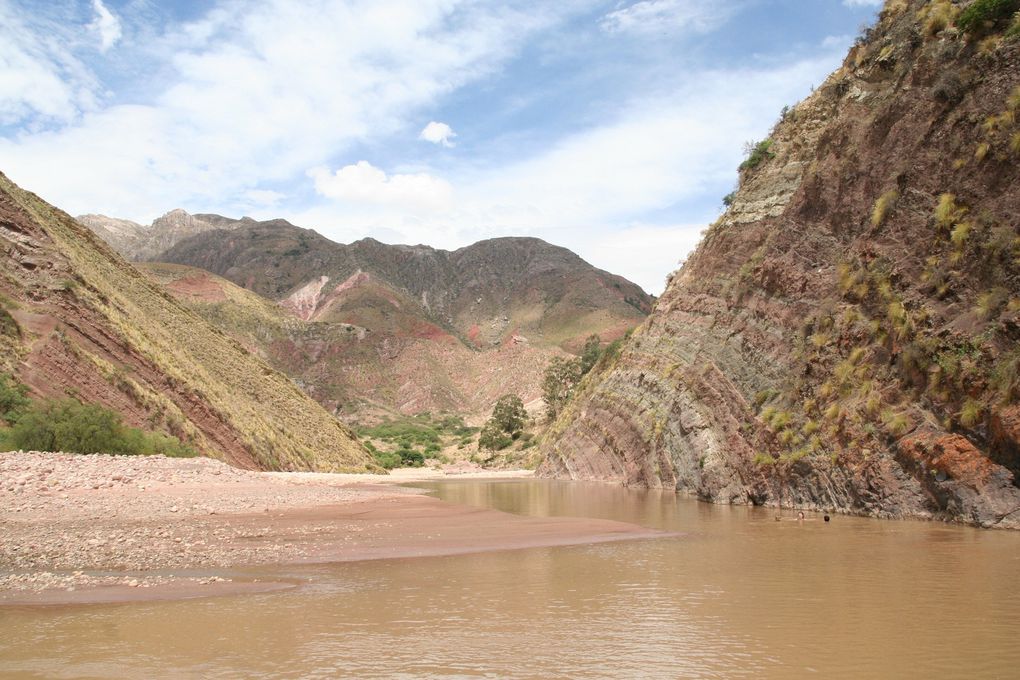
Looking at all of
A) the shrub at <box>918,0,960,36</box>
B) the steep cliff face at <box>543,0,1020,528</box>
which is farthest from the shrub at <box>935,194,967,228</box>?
the shrub at <box>918,0,960,36</box>

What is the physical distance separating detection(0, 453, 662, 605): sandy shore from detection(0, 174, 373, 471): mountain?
8962 millimetres

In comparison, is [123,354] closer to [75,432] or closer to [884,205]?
[75,432]

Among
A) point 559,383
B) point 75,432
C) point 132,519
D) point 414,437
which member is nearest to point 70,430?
point 75,432

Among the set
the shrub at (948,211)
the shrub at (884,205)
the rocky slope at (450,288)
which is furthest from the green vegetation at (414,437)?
the shrub at (948,211)

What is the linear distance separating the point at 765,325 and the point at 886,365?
5918 mm

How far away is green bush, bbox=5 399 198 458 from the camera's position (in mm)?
25203

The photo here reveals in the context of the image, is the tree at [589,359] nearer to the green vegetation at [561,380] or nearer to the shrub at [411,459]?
the green vegetation at [561,380]

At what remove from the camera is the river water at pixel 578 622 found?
6609 mm

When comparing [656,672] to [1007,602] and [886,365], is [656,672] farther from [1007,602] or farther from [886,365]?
[886,365]

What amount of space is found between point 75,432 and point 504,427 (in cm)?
5108

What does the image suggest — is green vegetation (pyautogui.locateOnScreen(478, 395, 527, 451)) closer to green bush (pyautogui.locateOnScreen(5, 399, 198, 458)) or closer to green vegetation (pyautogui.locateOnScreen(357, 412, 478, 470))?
green vegetation (pyautogui.locateOnScreen(357, 412, 478, 470))

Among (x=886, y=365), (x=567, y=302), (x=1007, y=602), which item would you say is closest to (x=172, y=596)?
(x=1007, y=602)

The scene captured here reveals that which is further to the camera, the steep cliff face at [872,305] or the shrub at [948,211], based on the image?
the shrub at [948,211]

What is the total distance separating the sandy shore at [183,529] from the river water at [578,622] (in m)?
1.08
